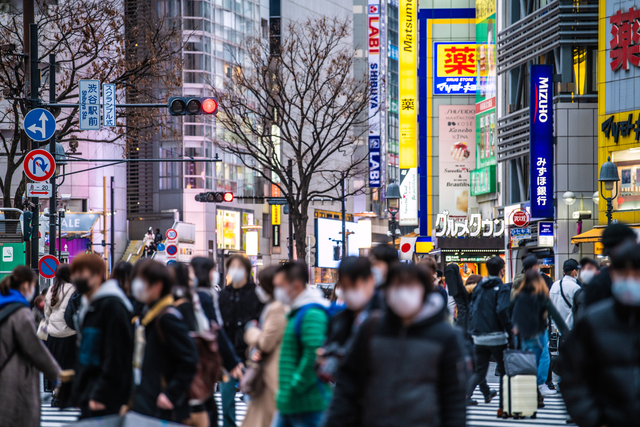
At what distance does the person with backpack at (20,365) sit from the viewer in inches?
277

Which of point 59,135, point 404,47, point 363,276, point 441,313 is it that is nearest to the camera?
point 441,313

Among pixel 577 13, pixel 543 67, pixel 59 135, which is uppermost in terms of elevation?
pixel 577 13

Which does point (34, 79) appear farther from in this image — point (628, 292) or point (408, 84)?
point (408, 84)

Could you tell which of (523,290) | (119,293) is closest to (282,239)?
(523,290)

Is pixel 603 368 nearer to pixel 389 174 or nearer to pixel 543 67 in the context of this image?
pixel 543 67

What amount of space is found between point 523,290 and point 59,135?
18.1 metres

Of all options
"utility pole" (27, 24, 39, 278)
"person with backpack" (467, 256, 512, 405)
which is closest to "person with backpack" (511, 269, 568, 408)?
"person with backpack" (467, 256, 512, 405)

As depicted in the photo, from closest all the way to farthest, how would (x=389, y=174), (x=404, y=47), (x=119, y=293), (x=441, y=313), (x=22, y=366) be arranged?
1. (x=441, y=313)
2. (x=119, y=293)
3. (x=22, y=366)
4. (x=404, y=47)
5. (x=389, y=174)

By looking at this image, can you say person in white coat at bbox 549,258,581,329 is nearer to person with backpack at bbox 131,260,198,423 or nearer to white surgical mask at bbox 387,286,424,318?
person with backpack at bbox 131,260,198,423

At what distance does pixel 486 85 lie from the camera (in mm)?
46844

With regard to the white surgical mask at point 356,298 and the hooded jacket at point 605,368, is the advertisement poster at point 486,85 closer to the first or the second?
the white surgical mask at point 356,298

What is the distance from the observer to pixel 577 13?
109 feet

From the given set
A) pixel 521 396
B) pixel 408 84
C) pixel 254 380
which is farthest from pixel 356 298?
pixel 408 84

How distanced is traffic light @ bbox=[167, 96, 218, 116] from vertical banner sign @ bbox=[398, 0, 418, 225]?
39.9 meters
